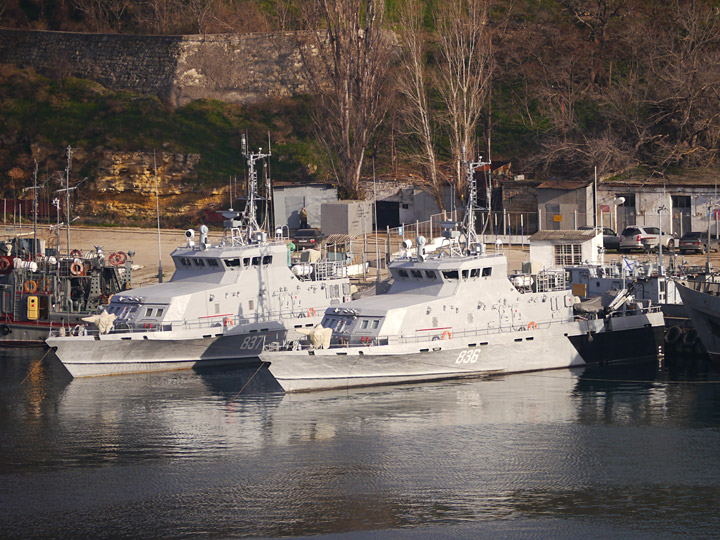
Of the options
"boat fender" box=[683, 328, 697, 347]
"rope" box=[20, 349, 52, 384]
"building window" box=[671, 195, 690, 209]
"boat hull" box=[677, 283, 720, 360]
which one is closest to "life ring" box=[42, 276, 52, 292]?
"rope" box=[20, 349, 52, 384]

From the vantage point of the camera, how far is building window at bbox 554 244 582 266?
53594mm

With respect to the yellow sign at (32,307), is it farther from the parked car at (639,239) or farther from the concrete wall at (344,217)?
the parked car at (639,239)

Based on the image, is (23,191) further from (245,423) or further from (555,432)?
(555,432)

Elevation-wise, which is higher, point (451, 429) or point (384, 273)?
point (384, 273)

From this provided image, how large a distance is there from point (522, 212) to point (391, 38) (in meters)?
21.2

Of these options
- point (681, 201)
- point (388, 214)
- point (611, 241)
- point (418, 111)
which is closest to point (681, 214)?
point (681, 201)

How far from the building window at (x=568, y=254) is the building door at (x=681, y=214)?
13233 millimetres

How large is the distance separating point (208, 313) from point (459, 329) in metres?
11.0

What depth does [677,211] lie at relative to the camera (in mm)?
64688

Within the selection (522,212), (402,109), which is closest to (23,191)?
(402,109)

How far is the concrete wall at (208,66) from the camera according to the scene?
81.8 m

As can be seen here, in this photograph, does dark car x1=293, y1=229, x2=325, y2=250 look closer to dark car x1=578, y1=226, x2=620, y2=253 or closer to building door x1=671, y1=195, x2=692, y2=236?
dark car x1=578, y1=226, x2=620, y2=253

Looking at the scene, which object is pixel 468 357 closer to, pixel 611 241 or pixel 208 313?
pixel 208 313

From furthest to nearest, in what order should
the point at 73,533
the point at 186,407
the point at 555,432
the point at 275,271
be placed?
the point at 275,271 → the point at 186,407 → the point at 555,432 → the point at 73,533
